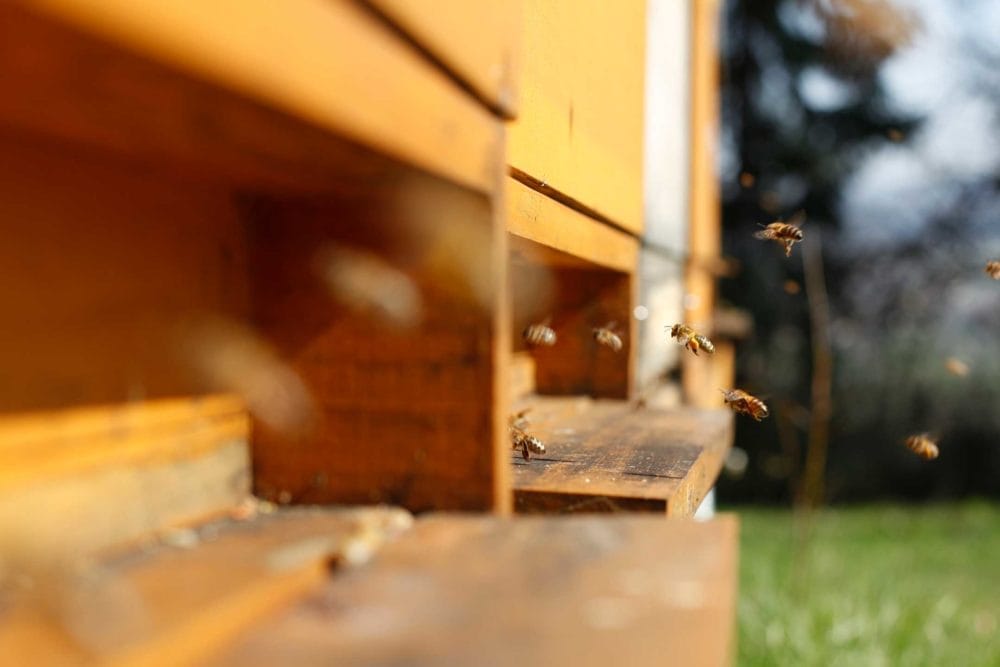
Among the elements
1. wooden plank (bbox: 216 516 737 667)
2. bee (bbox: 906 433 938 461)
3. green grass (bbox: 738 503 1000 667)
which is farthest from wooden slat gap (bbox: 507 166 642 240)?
green grass (bbox: 738 503 1000 667)

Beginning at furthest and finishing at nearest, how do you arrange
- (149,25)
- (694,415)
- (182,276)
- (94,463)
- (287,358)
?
(694,415) → (287,358) → (182,276) → (94,463) → (149,25)

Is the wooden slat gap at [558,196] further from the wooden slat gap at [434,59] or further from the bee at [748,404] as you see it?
the bee at [748,404]

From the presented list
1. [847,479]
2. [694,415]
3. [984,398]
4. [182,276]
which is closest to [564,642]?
[182,276]

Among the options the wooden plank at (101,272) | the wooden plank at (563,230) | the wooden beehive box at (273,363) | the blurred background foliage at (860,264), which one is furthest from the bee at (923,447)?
the blurred background foliage at (860,264)

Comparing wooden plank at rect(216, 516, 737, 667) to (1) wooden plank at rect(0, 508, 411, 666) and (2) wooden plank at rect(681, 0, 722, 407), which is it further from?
(2) wooden plank at rect(681, 0, 722, 407)

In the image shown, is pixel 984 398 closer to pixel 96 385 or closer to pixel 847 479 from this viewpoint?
pixel 847 479
